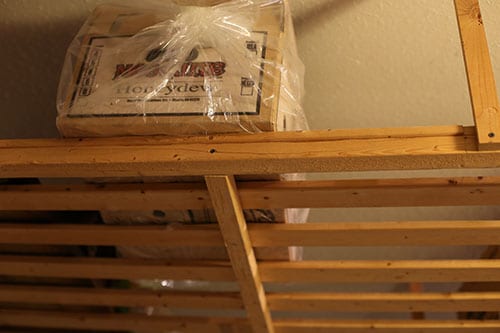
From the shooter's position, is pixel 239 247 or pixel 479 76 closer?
pixel 479 76

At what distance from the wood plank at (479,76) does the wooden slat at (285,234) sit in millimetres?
366

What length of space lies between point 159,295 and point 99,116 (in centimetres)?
74

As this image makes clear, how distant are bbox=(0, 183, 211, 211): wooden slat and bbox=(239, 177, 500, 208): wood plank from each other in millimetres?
120

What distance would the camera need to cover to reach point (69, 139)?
1.06 meters

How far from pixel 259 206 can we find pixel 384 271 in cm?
44

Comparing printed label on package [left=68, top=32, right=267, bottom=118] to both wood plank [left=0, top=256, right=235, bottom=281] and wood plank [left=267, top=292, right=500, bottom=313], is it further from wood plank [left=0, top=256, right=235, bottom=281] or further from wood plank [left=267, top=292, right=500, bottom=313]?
wood plank [left=267, top=292, right=500, bottom=313]

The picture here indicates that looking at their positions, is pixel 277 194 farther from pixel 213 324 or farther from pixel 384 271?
pixel 213 324

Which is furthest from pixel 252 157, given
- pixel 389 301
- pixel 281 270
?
pixel 389 301

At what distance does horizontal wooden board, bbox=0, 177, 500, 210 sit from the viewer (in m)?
1.08

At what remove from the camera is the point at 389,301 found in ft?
4.99

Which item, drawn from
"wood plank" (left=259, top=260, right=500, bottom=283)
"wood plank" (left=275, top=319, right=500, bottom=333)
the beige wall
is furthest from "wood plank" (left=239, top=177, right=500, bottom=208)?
"wood plank" (left=275, top=319, right=500, bottom=333)

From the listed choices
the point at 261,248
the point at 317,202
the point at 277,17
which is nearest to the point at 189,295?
the point at 261,248

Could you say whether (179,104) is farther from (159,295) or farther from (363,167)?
(159,295)

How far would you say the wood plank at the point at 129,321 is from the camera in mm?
1737
